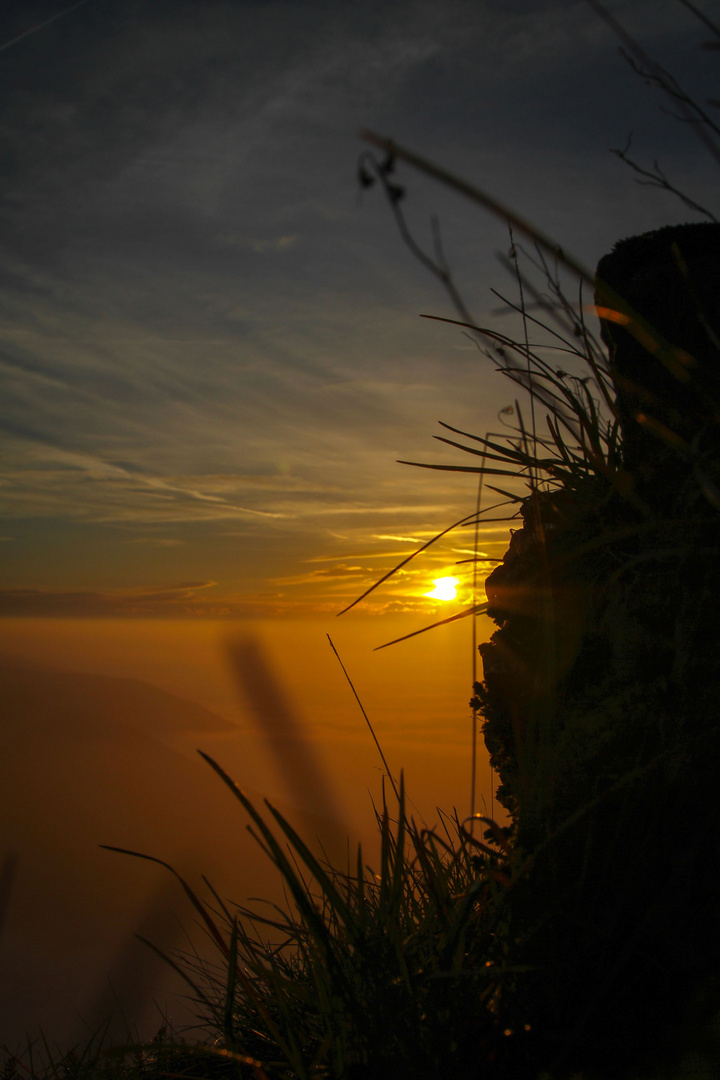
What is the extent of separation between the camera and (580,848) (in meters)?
1.33

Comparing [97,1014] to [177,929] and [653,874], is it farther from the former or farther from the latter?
[653,874]

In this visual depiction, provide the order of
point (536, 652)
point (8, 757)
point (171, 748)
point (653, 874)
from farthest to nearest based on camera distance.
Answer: point (171, 748) < point (8, 757) < point (536, 652) < point (653, 874)

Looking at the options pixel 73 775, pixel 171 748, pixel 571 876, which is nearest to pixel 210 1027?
pixel 571 876

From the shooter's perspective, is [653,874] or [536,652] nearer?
[653,874]

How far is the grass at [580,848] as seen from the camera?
3.68 feet

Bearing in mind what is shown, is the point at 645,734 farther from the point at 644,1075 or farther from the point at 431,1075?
the point at 431,1075

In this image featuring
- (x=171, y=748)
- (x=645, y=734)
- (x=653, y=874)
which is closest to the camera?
(x=653, y=874)

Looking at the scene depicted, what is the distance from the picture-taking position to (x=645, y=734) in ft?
4.55

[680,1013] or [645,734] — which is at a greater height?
[645,734]

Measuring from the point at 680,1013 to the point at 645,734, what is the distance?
1.61 feet

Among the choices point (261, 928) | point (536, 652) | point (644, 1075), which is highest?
point (536, 652)

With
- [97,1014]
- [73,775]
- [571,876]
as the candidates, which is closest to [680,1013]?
[571,876]

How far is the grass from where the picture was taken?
1123 mm

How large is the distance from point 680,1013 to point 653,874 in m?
0.21
